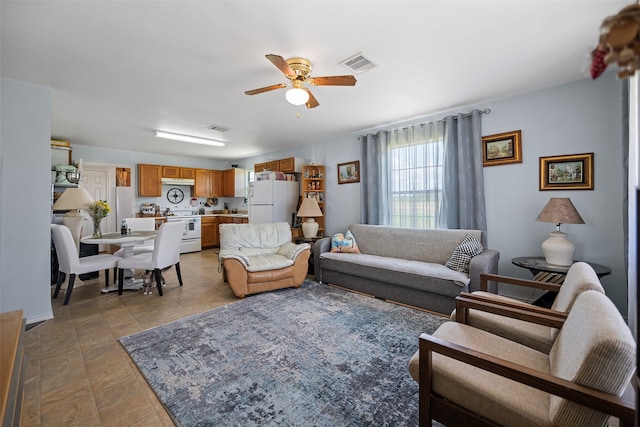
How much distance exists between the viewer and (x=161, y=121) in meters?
4.11

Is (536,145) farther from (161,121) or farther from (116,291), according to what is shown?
(116,291)

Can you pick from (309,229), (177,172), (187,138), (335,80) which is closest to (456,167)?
(335,80)

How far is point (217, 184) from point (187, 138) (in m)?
2.78

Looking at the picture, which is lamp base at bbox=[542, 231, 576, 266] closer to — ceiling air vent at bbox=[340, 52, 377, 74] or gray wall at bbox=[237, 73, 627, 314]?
gray wall at bbox=[237, 73, 627, 314]

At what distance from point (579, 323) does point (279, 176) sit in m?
5.12

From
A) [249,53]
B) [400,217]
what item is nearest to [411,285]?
[400,217]

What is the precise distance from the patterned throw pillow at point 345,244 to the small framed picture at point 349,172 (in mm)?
1227

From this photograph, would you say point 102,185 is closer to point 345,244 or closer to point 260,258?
point 260,258

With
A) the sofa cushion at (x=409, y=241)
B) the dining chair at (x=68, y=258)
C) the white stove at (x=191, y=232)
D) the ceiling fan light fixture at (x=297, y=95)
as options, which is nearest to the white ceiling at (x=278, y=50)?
the ceiling fan light fixture at (x=297, y=95)

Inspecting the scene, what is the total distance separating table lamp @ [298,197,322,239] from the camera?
4.86 meters

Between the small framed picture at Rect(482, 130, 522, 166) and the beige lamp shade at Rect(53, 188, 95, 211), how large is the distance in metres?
5.42

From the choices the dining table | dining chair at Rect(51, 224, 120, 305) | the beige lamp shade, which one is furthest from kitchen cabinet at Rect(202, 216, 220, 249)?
dining chair at Rect(51, 224, 120, 305)

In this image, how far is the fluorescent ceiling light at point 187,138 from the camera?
4.73 m

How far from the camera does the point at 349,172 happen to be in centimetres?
500
